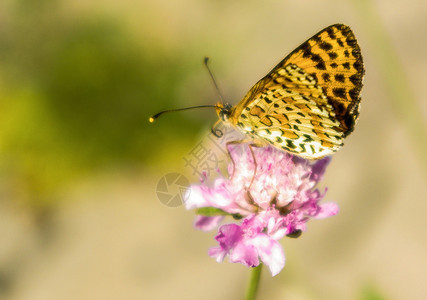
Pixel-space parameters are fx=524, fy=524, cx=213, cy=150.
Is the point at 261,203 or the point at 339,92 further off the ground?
the point at 339,92

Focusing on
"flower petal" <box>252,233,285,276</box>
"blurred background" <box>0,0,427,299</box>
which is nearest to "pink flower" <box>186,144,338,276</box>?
"flower petal" <box>252,233,285,276</box>

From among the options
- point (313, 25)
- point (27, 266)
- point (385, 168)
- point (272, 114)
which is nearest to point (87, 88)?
point (27, 266)

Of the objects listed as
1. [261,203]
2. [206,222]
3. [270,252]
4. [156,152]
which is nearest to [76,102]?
[156,152]

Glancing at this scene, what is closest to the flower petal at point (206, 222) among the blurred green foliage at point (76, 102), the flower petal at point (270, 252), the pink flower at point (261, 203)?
the pink flower at point (261, 203)

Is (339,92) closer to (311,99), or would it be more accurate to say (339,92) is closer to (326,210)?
(311,99)

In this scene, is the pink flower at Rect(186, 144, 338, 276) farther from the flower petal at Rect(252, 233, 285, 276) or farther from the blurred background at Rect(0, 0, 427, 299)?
the blurred background at Rect(0, 0, 427, 299)

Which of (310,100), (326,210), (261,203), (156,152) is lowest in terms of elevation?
(156,152)

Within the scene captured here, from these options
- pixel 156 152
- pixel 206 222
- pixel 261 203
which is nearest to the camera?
pixel 261 203

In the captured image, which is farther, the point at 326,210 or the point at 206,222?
the point at 206,222

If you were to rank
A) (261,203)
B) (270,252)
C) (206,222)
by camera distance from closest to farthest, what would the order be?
(270,252)
(261,203)
(206,222)

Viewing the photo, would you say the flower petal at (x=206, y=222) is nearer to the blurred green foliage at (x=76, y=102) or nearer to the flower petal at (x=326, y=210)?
the flower petal at (x=326, y=210)
